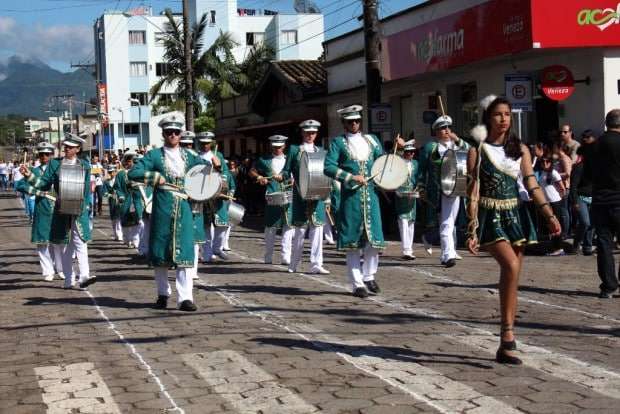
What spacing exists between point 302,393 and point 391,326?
8.73ft

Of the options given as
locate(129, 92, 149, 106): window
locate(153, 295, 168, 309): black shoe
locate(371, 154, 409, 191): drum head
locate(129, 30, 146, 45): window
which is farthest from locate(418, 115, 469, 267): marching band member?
locate(129, 30, 146, 45): window

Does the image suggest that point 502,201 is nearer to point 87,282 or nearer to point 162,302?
point 162,302

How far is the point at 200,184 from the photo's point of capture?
11.0 meters

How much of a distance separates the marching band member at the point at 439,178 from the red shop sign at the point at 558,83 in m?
4.66

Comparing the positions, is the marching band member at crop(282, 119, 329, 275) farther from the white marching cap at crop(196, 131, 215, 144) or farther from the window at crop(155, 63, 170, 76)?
the window at crop(155, 63, 170, 76)

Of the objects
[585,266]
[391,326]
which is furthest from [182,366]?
[585,266]

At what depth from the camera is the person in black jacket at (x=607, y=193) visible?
426 inches

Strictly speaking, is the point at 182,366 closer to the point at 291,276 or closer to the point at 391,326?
the point at 391,326

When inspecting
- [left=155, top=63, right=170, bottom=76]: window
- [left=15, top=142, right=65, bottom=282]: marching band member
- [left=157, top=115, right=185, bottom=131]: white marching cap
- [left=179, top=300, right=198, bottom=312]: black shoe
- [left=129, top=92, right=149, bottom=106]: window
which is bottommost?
[left=179, top=300, right=198, bottom=312]: black shoe

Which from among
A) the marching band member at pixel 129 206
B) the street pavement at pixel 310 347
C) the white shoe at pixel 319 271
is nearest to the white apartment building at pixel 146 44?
the marching band member at pixel 129 206

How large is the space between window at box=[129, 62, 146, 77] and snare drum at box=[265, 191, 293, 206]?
7631 cm

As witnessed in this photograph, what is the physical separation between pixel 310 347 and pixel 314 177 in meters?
5.27

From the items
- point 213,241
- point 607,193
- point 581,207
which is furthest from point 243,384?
point 213,241

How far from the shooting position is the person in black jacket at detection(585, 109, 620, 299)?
1083 centimetres
